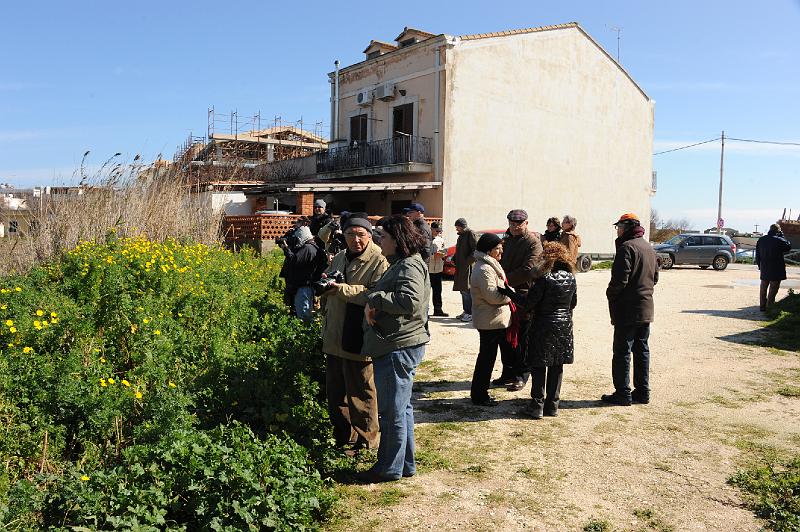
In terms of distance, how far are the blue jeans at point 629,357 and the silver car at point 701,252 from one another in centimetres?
2055

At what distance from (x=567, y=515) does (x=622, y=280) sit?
3024mm

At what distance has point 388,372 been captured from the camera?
14.9ft

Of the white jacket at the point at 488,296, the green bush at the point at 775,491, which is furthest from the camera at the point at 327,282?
Answer: the green bush at the point at 775,491


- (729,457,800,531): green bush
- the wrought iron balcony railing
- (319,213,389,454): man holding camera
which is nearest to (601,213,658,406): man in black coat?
(729,457,800,531): green bush

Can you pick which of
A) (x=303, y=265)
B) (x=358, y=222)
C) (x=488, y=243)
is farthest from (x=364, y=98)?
(x=358, y=222)

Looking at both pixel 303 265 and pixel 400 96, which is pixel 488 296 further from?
pixel 400 96

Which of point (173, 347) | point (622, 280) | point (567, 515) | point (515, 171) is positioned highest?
point (515, 171)

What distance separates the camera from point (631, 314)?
6.63 meters

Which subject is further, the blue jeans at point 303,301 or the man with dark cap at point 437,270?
the man with dark cap at point 437,270

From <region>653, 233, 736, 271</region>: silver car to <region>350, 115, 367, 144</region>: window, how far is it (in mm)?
12818

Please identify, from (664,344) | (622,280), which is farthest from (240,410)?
(664,344)

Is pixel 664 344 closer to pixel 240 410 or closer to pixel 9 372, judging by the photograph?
pixel 240 410

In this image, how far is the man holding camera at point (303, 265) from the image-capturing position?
25.6ft

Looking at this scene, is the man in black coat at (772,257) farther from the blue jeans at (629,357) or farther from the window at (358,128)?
the window at (358,128)
